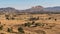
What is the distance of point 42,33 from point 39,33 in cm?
53

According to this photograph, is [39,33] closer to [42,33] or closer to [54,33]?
[42,33]

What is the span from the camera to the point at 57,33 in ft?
109

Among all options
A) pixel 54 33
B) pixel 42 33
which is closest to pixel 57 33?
pixel 54 33

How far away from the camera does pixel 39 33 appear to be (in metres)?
32.4

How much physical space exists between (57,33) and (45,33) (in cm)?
233

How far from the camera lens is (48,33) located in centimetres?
3309

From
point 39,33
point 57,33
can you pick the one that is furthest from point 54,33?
point 39,33

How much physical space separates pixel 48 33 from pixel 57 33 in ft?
5.32

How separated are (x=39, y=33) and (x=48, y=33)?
5.81ft

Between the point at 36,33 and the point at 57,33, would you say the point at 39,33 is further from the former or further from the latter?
the point at 57,33

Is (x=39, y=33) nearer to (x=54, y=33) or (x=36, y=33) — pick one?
(x=36, y=33)

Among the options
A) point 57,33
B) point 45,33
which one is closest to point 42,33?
point 45,33

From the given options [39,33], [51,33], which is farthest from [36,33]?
[51,33]

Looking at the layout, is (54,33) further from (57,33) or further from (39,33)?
(39,33)
